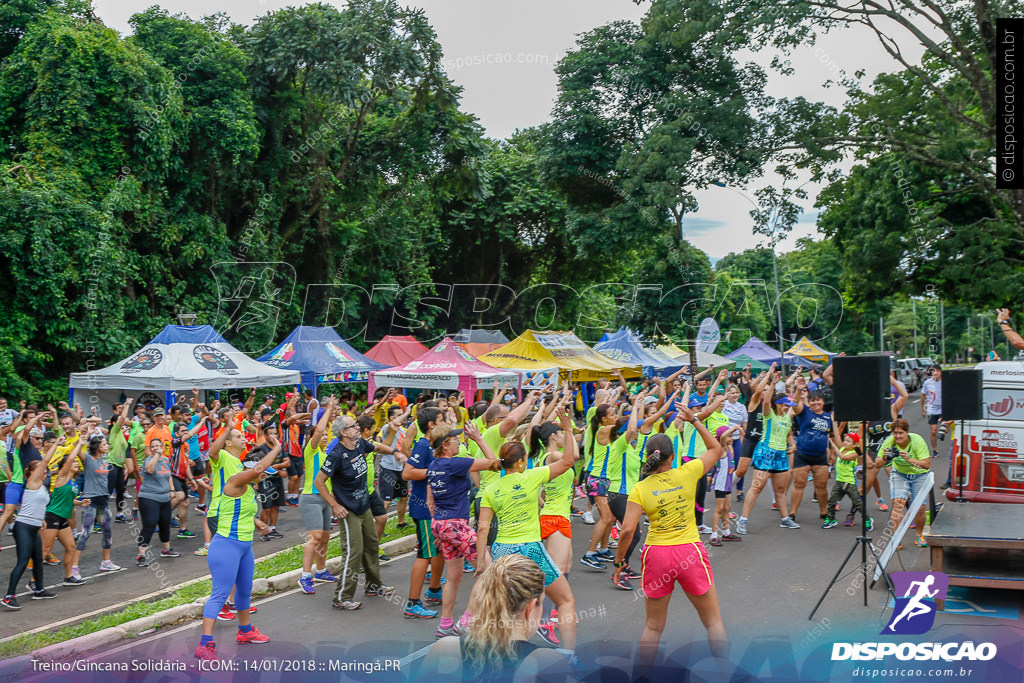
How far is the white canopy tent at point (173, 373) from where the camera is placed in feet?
54.5

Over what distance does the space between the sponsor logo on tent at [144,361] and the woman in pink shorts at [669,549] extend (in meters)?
13.7

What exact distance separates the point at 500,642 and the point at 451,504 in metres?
4.08

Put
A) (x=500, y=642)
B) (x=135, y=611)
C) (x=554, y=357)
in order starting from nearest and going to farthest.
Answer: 1. (x=500, y=642)
2. (x=135, y=611)
3. (x=554, y=357)

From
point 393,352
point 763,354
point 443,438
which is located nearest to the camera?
point 443,438

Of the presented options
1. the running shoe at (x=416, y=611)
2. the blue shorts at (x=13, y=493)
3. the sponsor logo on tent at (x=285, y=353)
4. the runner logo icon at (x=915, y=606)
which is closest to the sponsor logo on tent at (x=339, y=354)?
the sponsor logo on tent at (x=285, y=353)

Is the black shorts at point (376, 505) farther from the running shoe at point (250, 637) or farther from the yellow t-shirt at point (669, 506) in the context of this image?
the yellow t-shirt at point (669, 506)

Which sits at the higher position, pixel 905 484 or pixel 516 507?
pixel 516 507

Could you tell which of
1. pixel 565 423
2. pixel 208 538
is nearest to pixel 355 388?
pixel 208 538

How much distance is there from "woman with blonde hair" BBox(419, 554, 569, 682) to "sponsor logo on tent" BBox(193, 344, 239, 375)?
1517cm

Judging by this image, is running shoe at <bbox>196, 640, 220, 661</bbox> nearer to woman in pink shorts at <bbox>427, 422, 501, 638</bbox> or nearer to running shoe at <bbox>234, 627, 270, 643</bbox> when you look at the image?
running shoe at <bbox>234, 627, 270, 643</bbox>

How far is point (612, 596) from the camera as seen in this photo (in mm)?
8422

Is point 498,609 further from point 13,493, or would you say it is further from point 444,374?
point 444,374

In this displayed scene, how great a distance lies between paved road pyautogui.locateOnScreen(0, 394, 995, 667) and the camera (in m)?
7.39

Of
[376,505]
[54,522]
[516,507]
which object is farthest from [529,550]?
[54,522]
